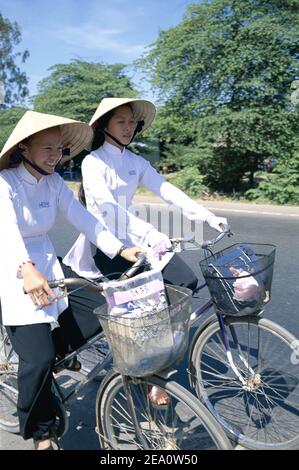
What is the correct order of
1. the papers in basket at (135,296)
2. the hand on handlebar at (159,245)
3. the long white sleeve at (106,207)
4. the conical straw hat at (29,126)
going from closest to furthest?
the papers in basket at (135,296) < the conical straw hat at (29,126) < the hand on handlebar at (159,245) < the long white sleeve at (106,207)

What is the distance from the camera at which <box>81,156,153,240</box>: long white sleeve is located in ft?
9.70

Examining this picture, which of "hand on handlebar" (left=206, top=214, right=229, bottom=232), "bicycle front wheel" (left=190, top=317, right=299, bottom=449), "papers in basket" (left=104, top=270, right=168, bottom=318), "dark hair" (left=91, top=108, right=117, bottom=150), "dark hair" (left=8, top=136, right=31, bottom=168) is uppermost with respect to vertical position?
"dark hair" (left=91, top=108, right=117, bottom=150)

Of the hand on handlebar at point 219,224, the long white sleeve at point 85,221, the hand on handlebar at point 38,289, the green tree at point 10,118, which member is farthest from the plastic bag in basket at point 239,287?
the green tree at point 10,118

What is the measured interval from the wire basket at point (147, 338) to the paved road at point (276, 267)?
0.98m

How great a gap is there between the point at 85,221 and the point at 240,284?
2.97 ft

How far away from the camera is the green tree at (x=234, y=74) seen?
42.3 ft

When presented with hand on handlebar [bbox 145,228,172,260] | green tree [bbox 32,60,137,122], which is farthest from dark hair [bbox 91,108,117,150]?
green tree [bbox 32,60,137,122]

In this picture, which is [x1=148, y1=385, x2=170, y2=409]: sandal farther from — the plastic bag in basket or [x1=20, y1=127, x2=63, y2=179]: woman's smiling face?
[x1=20, y1=127, x2=63, y2=179]: woman's smiling face

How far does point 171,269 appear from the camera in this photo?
3021 mm

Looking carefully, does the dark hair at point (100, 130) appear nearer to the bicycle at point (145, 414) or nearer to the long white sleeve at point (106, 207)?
the long white sleeve at point (106, 207)

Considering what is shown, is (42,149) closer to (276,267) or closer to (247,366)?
(247,366)

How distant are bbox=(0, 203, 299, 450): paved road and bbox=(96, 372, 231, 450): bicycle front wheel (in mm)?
413
